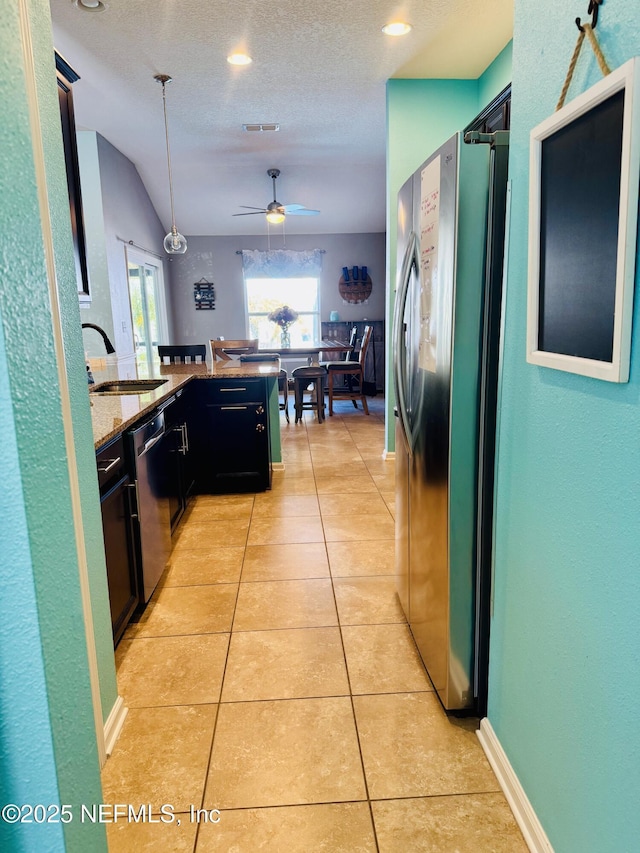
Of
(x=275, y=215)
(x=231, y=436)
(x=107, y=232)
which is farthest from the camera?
(x=275, y=215)

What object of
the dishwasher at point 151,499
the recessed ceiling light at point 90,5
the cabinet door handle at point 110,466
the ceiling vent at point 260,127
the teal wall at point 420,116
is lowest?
the dishwasher at point 151,499

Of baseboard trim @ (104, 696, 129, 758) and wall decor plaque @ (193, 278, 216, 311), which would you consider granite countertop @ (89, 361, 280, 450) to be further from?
wall decor plaque @ (193, 278, 216, 311)

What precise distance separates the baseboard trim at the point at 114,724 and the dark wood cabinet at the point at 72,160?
5.88 ft

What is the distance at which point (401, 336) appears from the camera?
78.9 inches

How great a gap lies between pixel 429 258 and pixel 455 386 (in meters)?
0.42

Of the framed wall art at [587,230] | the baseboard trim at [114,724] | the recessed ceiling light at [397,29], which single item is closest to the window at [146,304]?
the recessed ceiling light at [397,29]

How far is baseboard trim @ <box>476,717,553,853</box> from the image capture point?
1.27 m

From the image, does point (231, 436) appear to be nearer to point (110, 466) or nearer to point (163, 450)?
point (163, 450)

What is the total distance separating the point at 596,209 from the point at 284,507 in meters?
2.98

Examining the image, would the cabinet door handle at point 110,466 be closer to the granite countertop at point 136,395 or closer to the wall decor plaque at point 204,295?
the granite countertop at point 136,395

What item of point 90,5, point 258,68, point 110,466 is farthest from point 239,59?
point 110,466

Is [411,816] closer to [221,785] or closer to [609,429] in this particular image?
[221,785]

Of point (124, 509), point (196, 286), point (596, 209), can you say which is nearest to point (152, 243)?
point (196, 286)

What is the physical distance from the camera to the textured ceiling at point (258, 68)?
10.1 feet
